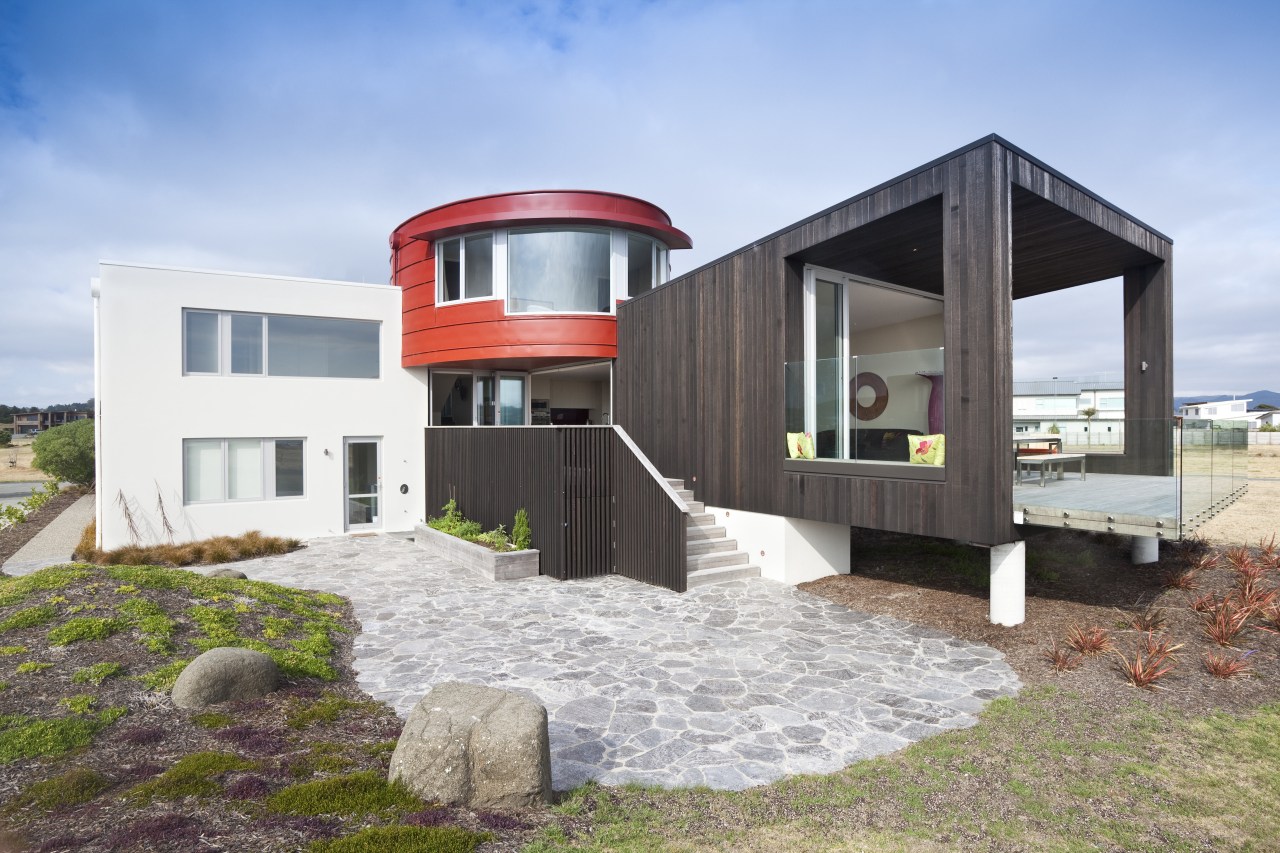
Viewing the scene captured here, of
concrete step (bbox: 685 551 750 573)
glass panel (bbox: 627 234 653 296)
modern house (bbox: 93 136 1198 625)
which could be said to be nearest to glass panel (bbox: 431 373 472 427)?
modern house (bbox: 93 136 1198 625)

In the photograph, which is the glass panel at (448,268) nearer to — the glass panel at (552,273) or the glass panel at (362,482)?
the glass panel at (552,273)

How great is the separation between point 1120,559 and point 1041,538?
1.34 meters

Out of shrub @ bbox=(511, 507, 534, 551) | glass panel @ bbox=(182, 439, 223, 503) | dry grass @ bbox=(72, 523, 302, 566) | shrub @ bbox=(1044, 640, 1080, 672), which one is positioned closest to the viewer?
shrub @ bbox=(1044, 640, 1080, 672)

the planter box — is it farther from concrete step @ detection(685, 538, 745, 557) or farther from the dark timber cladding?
the dark timber cladding

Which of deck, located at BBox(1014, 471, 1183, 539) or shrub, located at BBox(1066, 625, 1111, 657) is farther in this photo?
deck, located at BBox(1014, 471, 1183, 539)

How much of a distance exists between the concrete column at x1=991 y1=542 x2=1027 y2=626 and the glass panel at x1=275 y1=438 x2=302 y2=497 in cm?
1321

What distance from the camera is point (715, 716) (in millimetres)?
5191

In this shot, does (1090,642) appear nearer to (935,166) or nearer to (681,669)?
(681,669)

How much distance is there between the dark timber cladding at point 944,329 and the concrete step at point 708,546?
2.27 ft

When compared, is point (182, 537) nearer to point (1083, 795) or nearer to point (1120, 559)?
point (1083, 795)

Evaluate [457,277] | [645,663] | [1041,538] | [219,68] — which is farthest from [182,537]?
[1041,538]

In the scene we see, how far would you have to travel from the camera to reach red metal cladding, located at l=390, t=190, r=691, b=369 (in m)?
12.9

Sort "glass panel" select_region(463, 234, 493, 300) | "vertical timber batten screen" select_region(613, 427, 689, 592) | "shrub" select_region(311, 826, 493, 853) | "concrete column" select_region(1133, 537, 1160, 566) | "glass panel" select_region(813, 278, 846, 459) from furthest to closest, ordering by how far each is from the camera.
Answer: "glass panel" select_region(463, 234, 493, 300)
"concrete column" select_region(1133, 537, 1160, 566)
"vertical timber batten screen" select_region(613, 427, 689, 592)
"glass panel" select_region(813, 278, 846, 459)
"shrub" select_region(311, 826, 493, 853)

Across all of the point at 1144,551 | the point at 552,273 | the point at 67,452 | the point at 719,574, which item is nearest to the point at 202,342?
the point at 552,273
